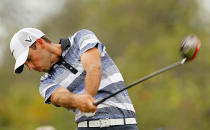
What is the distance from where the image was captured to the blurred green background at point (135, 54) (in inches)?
1152

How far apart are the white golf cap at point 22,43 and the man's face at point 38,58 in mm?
61

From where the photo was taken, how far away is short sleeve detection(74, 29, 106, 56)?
211 inches

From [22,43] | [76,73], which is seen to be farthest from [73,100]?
[22,43]

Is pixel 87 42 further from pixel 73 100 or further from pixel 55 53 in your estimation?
pixel 73 100

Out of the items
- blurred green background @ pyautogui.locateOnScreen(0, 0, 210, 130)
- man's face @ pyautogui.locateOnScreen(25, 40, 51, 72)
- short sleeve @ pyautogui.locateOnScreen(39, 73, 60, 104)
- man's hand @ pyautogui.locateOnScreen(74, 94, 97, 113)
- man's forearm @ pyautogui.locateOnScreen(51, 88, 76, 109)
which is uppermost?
blurred green background @ pyautogui.locateOnScreen(0, 0, 210, 130)

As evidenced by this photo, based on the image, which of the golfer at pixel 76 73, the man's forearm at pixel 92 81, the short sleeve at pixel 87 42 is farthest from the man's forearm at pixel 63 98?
the short sleeve at pixel 87 42

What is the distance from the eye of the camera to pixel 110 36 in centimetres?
3875

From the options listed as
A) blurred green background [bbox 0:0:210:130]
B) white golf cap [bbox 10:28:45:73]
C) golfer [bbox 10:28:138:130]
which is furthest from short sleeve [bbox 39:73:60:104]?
blurred green background [bbox 0:0:210:130]

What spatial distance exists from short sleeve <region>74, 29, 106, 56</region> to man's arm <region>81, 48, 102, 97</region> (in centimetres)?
8

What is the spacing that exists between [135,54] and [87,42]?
3225cm

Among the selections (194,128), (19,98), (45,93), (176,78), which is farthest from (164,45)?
(45,93)

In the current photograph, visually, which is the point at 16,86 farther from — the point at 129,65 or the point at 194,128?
the point at 194,128

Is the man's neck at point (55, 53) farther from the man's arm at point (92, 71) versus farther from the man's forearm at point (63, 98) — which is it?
the man's arm at point (92, 71)

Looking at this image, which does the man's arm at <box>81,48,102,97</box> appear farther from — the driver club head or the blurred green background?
the blurred green background
